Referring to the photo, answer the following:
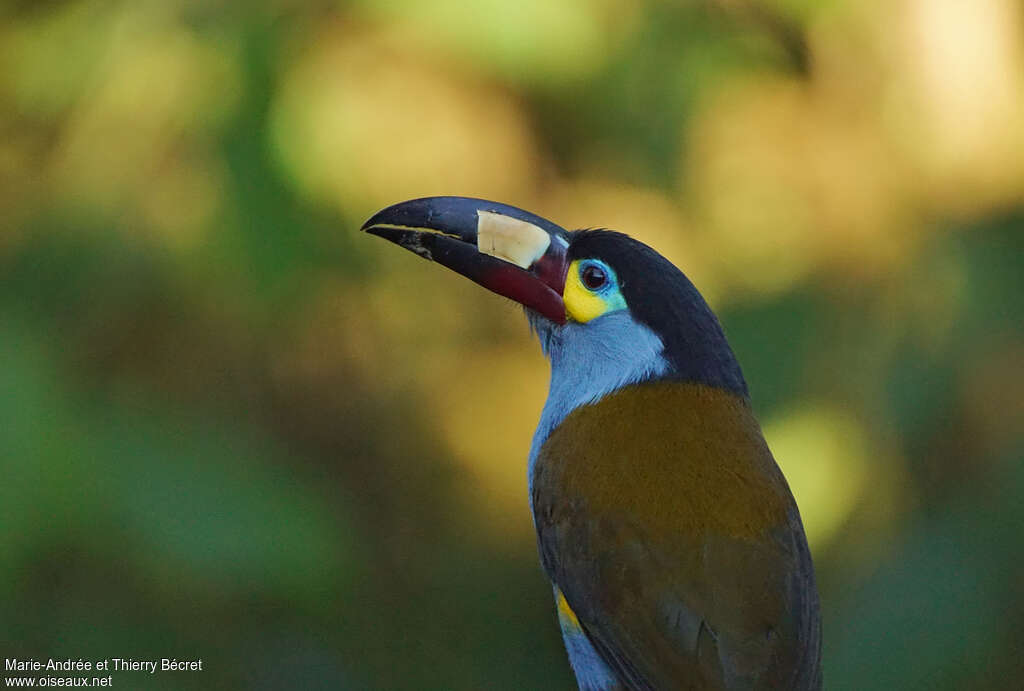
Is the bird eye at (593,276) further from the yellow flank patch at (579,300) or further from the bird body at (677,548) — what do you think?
the bird body at (677,548)

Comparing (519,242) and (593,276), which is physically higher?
(519,242)

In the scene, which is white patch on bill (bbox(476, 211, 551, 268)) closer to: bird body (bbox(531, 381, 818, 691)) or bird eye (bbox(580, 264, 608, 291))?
bird eye (bbox(580, 264, 608, 291))

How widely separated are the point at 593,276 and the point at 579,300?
8 cm

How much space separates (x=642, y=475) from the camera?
2.88 meters

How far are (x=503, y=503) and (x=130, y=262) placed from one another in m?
1.64

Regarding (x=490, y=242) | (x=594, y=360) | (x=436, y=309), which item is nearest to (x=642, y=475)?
(x=594, y=360)

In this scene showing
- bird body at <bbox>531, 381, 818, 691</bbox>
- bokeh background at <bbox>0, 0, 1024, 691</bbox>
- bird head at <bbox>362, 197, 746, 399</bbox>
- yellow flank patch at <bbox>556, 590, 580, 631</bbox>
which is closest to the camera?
bird body at <bbox>531, 381, 818, 691</bbox>

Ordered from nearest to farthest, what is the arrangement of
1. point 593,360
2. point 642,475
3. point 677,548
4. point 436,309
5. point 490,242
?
point 677,548 < point 642,475 < point 490,242 < point 593,360 < point 436,309

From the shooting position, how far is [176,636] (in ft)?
12.9

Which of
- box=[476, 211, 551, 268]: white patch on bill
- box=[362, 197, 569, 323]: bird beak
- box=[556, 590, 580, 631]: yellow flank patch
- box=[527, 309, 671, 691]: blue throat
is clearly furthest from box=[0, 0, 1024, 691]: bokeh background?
box=[556, 590, 580, 631]: yellow flank patch

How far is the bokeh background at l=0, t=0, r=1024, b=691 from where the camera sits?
3619 millimetres

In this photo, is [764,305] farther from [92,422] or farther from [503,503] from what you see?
[92,422]

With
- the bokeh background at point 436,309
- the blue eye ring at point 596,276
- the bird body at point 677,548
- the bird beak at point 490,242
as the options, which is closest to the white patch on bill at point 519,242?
the bird beak at point 490,242

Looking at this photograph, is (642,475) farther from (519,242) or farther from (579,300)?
(519,242)
